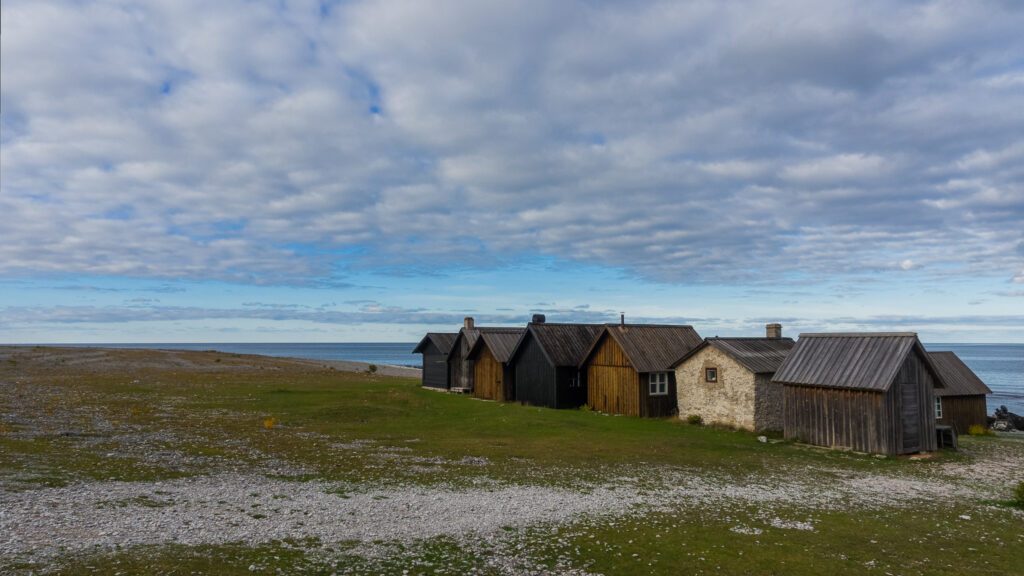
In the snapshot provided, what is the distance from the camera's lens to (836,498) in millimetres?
17391

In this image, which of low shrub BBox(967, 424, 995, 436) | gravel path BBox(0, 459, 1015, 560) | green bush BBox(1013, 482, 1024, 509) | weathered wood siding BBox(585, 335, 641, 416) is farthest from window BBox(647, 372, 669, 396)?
green bush BBox(1013, 482, 1024, 509)

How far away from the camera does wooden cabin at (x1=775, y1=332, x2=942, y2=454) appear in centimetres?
2552

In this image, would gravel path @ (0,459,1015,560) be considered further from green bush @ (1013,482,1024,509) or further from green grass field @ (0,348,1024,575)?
green bush @ (1013,482,1024,509)

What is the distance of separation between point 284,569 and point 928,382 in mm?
29313

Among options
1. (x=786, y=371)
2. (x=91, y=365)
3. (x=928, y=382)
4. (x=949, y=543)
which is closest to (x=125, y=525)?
(x=949, y=543)

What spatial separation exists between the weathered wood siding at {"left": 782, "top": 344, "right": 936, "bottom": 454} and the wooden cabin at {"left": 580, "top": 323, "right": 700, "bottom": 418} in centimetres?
1070

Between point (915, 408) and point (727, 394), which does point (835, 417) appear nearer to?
point (915, 408)

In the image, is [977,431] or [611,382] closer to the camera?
[977,431]

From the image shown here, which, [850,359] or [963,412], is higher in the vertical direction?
[850,359]

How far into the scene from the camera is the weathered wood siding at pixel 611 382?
3825 cm

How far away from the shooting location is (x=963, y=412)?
3859 cm

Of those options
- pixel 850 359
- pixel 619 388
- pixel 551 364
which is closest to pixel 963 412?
pixel 850 359

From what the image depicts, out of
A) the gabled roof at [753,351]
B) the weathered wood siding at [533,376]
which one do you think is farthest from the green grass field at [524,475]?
the weathered wood siding at [533,376]

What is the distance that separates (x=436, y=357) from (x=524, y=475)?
133 feet
